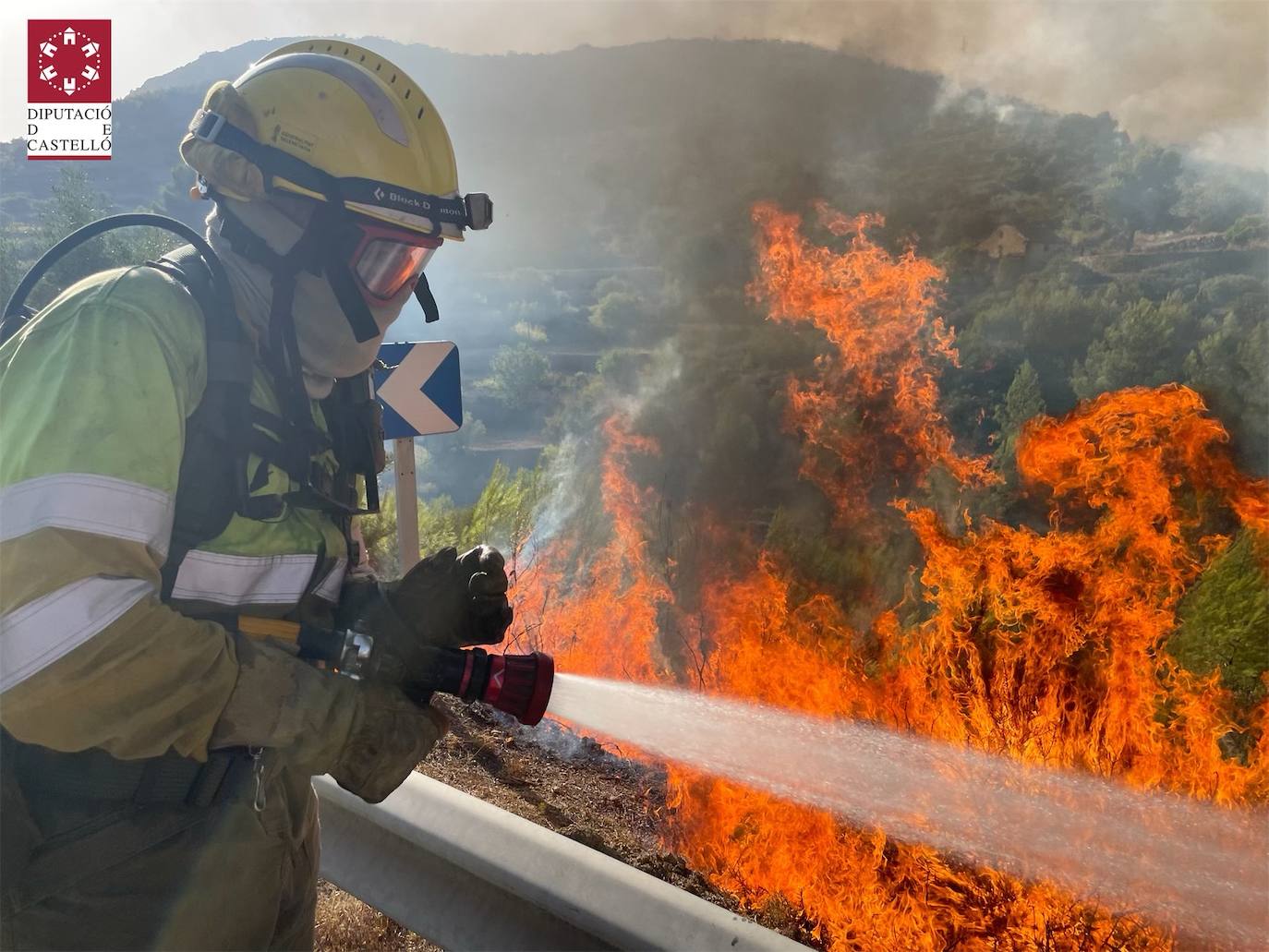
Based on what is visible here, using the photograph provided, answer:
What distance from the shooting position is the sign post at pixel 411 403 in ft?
13.4

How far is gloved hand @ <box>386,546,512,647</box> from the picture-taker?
6.21 feet

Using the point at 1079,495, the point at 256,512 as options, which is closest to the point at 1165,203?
the point at 1079,495

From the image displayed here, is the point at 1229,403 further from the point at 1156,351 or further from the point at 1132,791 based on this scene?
the point at 1132,791

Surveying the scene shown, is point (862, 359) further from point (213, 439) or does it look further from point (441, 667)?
point (213, 439)

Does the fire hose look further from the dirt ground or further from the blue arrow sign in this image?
the blue arrow sign

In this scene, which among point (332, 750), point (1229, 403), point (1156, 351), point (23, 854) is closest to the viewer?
point (23, 854)

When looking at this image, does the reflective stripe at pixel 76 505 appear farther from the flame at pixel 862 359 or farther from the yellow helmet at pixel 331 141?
the flame at pixel 862 359

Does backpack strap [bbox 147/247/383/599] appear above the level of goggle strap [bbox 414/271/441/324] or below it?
below

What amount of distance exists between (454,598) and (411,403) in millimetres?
2429

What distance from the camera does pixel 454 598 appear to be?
192cm

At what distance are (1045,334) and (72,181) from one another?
1975 cm

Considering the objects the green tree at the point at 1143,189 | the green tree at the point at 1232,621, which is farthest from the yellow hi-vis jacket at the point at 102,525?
the green tree at the point at 1143,189

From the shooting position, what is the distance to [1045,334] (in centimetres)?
992

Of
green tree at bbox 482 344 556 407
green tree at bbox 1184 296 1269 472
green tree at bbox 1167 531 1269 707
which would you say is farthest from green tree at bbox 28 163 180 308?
green tree at bbox 1167 531 1269 707
